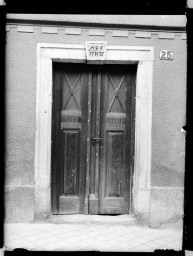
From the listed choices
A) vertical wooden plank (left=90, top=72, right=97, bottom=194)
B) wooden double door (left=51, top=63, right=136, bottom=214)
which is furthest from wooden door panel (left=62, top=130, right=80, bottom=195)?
vertical wooden plank (left=90, top=72, right=97, bottom=194)

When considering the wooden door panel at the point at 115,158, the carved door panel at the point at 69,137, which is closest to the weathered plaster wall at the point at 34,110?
the carved door panel at the point at 69,137

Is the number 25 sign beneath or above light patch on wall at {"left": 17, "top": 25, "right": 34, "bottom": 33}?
beneath

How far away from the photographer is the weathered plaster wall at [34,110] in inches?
190

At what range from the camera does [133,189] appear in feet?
16.8

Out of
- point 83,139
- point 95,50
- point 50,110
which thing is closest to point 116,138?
point 83,139

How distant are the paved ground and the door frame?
1.09ft

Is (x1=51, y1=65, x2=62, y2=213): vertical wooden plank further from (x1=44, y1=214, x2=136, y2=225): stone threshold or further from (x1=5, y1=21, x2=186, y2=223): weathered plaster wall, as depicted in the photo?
(x1=5, y1=21, x2=186, y2=223): weathered plaster wall

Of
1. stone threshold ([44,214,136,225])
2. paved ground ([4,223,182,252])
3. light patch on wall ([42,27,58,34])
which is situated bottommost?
paved ground ([4,223,182,252])

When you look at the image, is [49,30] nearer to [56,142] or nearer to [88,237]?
[56,142]

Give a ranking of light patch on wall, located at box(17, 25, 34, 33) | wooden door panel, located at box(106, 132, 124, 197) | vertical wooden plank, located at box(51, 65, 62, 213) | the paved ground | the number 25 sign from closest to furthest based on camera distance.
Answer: the paved ground < light patch on wall, located at box(17, 25, 34, 33) < the number 25 sign < vertical wooden plank, located at box(51, 65, 62, 213) < wooden door panel, located at box(106, 132, 124, 197)

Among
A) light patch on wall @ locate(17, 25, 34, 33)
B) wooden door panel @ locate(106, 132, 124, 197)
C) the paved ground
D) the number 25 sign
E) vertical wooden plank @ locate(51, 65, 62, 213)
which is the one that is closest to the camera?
the paved ground

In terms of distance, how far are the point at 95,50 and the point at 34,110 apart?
4.21 ft

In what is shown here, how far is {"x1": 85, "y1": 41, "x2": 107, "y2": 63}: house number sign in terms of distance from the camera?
15.9 feet
